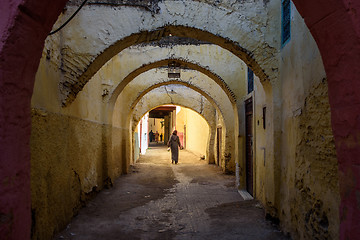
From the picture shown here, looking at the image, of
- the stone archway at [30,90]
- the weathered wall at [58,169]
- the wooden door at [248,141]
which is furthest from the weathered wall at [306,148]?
the weathered wall at [58,169]

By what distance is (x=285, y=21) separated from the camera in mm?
4027

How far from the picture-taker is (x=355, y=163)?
1288mm

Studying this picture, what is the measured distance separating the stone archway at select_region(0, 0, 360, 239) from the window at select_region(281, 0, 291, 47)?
8.40 ft

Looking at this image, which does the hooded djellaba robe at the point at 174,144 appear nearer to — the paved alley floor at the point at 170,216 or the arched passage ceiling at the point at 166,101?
the arched passage ceiling at the point at 166,101

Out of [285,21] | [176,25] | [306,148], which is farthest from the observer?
[176,25]

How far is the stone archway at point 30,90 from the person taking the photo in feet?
4.21

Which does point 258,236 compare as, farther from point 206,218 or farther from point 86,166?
point 86,166

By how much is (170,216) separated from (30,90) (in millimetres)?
3594

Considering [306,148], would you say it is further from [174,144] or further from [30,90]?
[174,144]

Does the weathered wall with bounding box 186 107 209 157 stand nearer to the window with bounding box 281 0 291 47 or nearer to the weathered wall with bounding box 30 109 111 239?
the weathered wall with bounding box 30 109 111 239

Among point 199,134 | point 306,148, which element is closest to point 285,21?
point 306,148

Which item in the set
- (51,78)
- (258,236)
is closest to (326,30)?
(258,236)

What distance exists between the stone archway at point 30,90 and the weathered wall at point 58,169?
1.61 metres

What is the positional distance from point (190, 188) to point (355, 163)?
609 cm
